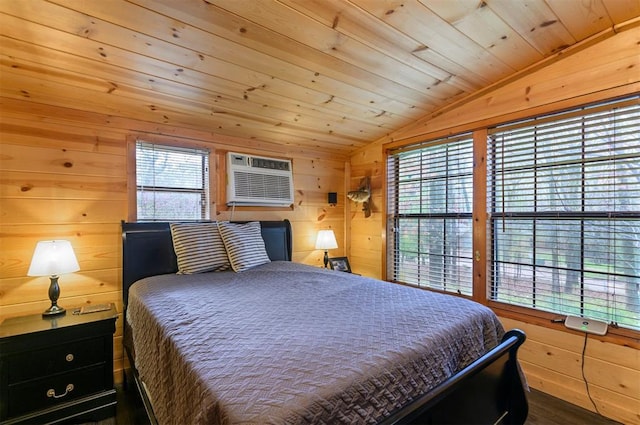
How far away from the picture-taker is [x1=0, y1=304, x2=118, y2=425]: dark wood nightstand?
1.78m

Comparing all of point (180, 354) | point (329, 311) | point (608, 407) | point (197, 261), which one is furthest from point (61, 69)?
point (608, 407)

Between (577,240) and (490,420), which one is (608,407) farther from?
(490,420)

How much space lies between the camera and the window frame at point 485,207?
6.83ft

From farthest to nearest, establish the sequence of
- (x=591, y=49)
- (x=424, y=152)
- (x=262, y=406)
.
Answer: (x=424, y=152)
(x=591, y=49)
(x=262, y=406)

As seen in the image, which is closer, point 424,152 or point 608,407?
point 608,407

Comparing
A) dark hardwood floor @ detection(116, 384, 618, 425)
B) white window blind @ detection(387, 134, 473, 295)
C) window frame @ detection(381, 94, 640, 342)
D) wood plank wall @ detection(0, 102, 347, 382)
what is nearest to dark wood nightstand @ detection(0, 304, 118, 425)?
dark hardwood floor @ detection(116, 384, 618, 425)

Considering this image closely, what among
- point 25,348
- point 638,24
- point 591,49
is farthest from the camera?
point 591,49

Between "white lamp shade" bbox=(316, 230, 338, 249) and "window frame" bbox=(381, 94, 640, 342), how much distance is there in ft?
4.42

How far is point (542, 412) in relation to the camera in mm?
2111

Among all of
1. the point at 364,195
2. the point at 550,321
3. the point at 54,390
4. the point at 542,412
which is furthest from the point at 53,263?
the point at 550,321

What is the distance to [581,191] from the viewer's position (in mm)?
2223

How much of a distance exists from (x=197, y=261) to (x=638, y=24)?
346 centimetres

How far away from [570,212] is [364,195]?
6.29 ft

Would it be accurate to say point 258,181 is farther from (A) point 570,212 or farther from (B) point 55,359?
(A) point 570,212
